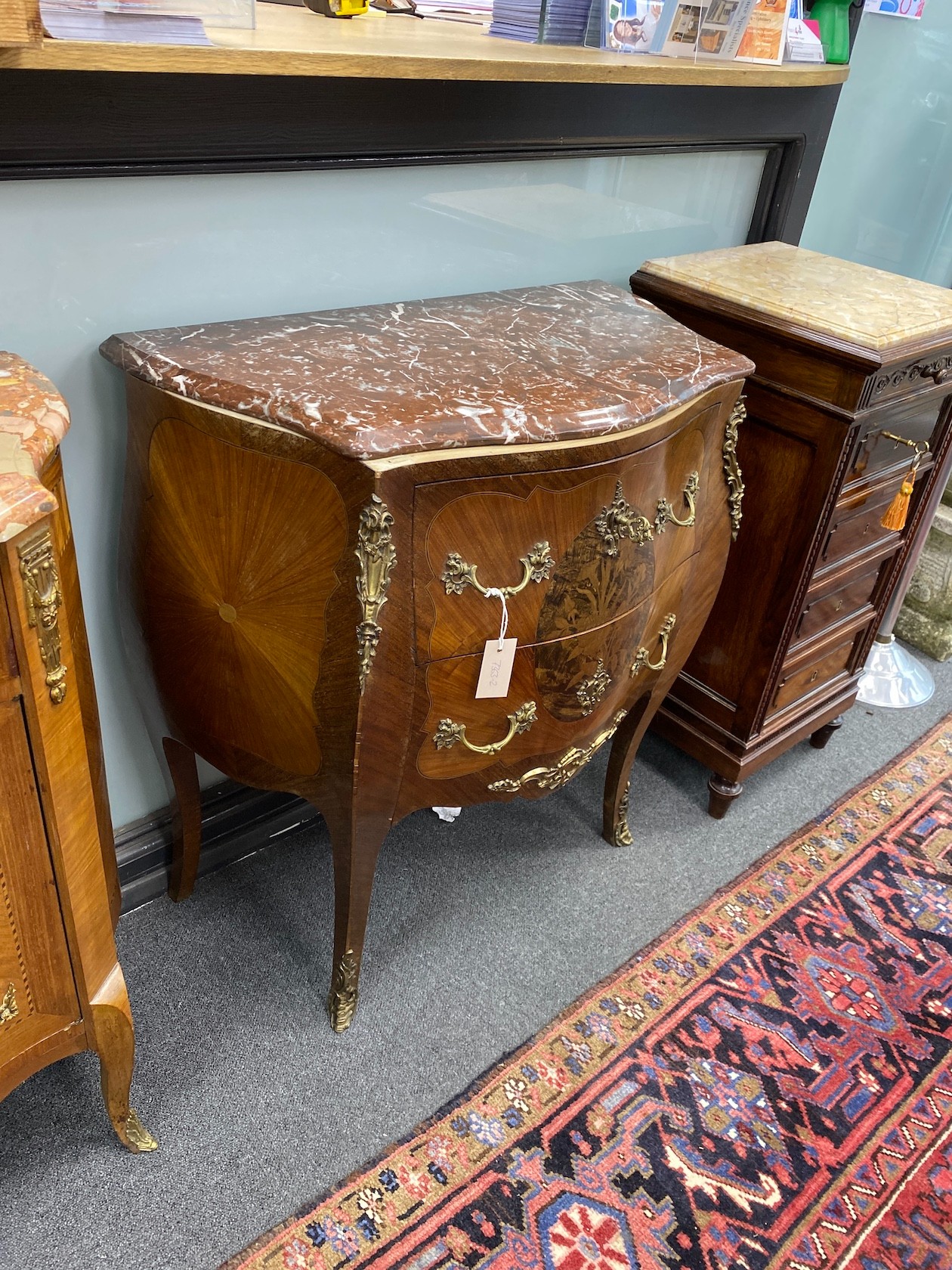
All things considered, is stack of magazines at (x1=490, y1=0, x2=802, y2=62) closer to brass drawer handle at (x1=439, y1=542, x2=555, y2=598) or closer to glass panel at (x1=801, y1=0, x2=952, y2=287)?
glass panel at (x1=801, y1=0, x2=952, y2=287)

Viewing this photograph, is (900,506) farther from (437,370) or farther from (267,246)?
(267,246)

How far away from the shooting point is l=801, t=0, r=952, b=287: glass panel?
203 cm

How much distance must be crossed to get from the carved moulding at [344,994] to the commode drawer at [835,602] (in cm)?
92

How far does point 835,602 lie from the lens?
1745 mm

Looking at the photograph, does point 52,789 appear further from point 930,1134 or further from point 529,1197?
point 930,1134

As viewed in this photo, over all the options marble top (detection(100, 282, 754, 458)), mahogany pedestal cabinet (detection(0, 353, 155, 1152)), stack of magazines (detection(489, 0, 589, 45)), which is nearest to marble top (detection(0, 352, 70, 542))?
mahogany pedestal cabinet (detection(0, 353, 155, 1152))

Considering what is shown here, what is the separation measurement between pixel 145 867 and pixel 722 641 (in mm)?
1054

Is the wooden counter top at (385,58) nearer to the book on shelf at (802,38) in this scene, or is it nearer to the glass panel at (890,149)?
the book on shelf at (802,38)

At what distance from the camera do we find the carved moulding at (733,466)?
4.49 ft

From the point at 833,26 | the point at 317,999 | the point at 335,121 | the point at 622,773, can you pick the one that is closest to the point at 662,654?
the point at 622,773

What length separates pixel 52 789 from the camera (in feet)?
2.88

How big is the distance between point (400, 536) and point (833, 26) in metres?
1.49

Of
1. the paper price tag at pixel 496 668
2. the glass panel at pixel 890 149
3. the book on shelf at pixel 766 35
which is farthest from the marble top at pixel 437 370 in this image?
the glass panel at pixel 890 149

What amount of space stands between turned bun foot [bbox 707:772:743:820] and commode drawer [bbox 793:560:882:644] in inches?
12.0
